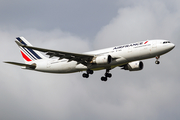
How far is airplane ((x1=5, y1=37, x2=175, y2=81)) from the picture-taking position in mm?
46406

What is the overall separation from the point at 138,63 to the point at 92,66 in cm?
870

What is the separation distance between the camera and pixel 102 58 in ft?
155

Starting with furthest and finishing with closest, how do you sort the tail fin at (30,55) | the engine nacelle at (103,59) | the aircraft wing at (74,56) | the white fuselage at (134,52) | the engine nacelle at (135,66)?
the tail fin at (30,55) → the engine nacelle at (135,66) → the aircraft wing at (74,56) → the engine nacelle at (103,59) → the white fuselage at (134,52)

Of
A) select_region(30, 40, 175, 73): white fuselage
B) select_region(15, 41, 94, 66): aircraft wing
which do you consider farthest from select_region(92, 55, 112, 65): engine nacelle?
select_region(15, 41, 94, 66): aircraft wing

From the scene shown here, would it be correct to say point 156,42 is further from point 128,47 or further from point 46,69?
point 46,69

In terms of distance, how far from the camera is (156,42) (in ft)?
154

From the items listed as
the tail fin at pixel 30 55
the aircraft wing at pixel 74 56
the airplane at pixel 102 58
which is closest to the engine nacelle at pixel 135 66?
the airplane at pixel 102 58

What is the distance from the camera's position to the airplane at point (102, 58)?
46.4 metres

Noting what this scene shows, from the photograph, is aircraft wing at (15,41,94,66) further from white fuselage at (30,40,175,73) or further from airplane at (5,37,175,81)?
white fuselage at (30,40,175,73)

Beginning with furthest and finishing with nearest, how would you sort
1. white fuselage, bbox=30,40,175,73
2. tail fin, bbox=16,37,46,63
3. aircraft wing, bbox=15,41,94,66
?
tail fin, bbox=16,37,46,63, aircraft wing, bbox=15,41,94,66, white fuselage, bbox=30,40,175,73

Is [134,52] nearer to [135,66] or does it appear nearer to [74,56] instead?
[135,66]

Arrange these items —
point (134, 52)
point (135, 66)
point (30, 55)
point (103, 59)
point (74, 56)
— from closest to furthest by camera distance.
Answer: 1. point (134, 52)
2. point (103, 59)
3. point (74, 56)
4. point (135, 66)
5. point (30, 55)

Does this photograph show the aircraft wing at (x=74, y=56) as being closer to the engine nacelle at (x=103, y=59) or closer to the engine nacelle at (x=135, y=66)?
the engine nacelle at (x=103, y=59)

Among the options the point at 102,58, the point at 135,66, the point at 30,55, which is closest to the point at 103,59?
the point at 102,58
